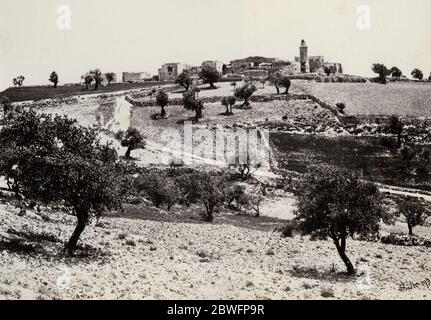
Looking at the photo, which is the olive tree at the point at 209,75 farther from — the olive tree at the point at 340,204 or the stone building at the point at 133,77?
the olive tree at the point at 340,204

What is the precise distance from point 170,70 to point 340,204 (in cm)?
12321

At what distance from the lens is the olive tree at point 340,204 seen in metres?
24.5

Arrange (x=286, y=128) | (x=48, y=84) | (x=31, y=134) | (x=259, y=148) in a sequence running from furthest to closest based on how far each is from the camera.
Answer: (x=48, y=84) < (x=286, y=128) < (x=259, y=148) < (x=31, y=134)

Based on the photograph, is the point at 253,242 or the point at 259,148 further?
the point at 259,148

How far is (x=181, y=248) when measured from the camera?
2898 centimetres

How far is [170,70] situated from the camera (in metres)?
143

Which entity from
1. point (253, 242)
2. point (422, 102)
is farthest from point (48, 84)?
point (253, 242)

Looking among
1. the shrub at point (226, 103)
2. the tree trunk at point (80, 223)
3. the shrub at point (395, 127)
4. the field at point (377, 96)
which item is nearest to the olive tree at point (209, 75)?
the field at point (377, 96)

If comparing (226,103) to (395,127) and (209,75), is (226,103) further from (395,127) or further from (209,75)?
(395,127)
